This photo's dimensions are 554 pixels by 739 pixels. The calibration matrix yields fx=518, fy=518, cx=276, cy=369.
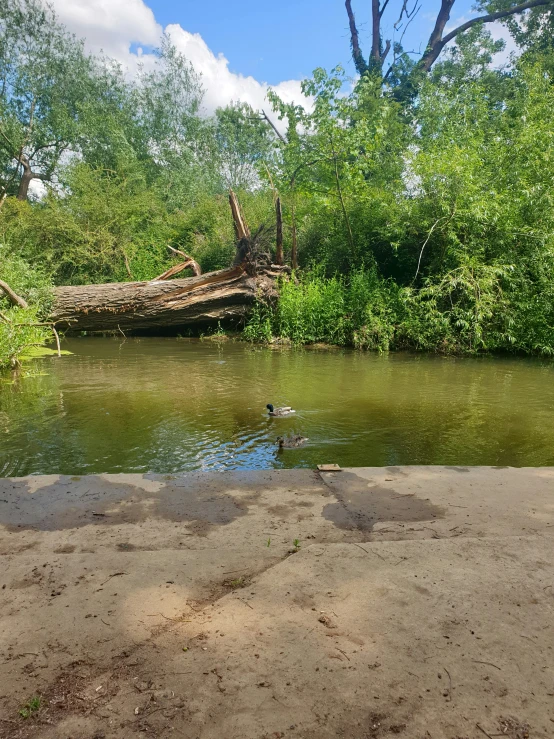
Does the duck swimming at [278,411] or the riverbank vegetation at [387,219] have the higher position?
the riverbank vegetation at [387,219]

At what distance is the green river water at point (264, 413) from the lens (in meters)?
5.02

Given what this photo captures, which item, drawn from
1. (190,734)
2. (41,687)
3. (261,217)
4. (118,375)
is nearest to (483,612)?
(190,734)

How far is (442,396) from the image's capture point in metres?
7.76

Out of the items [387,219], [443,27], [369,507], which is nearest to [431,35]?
[443,27]

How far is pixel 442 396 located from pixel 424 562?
5.66 m

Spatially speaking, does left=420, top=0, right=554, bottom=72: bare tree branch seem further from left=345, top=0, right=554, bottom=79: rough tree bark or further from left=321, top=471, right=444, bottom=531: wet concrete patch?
left=321, top=471, right=444, bottom=531: wet concrete patch

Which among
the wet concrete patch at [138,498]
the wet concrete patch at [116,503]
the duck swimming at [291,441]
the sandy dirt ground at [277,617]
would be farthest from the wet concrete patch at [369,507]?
the duck swimming at [291,441]

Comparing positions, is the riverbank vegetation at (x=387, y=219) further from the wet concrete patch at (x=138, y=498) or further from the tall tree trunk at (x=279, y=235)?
the wet concrete patch at (x=138, y=498)

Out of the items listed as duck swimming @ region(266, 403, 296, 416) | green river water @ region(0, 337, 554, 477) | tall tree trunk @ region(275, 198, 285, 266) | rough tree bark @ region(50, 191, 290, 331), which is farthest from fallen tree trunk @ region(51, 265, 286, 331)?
duck swimming @ region(266, 403, 296, 416)

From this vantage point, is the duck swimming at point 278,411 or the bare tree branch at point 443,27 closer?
the duck swimming at point 278,411

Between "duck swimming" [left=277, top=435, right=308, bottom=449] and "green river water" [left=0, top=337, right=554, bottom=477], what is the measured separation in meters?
0.10

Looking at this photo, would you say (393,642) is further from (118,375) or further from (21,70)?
(21,70)

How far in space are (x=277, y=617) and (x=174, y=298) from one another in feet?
44.3

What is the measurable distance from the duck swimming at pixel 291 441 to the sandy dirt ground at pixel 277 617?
2.00 meters
